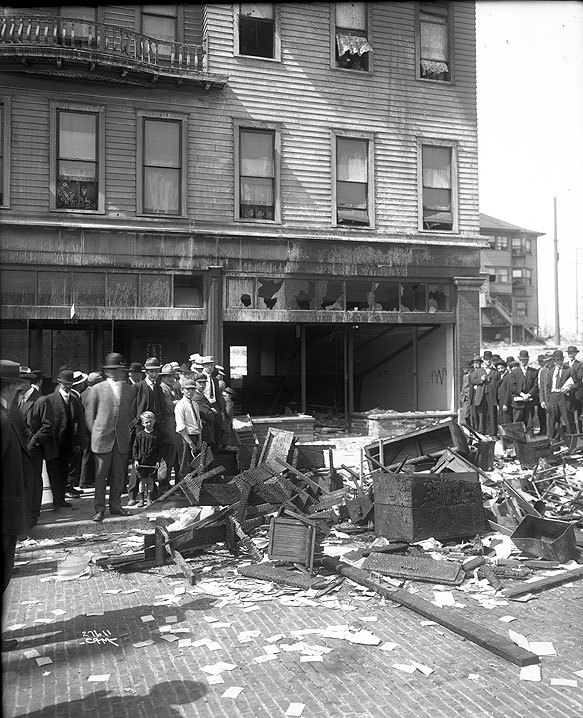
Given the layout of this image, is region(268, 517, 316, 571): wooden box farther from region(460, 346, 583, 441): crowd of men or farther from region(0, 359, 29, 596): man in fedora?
region(460, 346, 583, 441): crowd of men

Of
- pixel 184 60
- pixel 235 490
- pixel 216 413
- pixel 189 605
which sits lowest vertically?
pixel 189 605

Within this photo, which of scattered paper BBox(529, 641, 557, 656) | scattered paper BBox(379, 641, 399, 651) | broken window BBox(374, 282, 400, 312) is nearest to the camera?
scattered paper BBox(529, 641, 557, 656)

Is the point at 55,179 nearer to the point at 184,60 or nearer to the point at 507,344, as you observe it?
the point at 184,60

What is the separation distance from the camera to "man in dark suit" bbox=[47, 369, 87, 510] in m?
10.4

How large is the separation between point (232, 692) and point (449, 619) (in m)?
2.21

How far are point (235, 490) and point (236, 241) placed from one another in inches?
433

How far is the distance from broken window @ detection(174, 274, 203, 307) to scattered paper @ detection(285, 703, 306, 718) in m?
15.1

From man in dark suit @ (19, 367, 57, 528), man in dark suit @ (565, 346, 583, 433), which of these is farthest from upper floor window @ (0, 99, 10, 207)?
man in dark suit @ (565, 346, 583, 433)

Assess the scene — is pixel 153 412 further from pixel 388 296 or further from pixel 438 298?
pixel 438 298

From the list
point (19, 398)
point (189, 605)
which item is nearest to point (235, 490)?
point (189, 605)

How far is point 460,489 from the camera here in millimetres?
A: 9070

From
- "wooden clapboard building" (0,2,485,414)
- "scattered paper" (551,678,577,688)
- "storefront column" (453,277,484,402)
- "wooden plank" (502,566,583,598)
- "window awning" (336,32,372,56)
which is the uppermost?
"window awning" (336,32,372,56)

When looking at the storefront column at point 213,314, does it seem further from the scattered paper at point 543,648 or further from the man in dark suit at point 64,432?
the scattered paper at point 543,648

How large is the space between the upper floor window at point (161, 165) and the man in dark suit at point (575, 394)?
37.2ft
